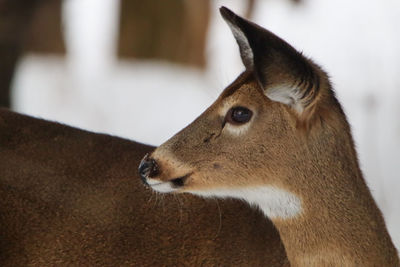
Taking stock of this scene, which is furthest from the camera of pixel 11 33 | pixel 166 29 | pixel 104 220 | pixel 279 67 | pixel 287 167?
pixel 166 29

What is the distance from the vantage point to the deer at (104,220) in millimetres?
5117

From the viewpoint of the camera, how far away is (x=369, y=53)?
11836mm

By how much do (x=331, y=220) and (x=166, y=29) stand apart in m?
8.86

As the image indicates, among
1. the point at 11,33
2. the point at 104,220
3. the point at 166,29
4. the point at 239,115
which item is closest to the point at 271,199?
the point at 239,115

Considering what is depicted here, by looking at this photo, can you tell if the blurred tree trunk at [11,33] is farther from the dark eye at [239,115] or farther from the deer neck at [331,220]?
the deer neck at [331,220]

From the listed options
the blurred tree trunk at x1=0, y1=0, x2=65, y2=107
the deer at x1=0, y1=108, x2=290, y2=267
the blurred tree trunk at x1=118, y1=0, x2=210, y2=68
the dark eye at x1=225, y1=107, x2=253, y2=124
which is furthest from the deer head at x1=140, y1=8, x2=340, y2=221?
the blurred tree trunk at x1=118, y1=0, x2=210, y2=68

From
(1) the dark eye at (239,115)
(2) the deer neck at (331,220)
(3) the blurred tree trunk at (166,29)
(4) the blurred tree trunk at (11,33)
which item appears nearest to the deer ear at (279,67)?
(1) the dark eye at (239,115)

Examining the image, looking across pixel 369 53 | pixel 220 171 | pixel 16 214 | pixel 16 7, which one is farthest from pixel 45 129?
pixel 369 53

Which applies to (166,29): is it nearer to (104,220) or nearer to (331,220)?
(104,220)

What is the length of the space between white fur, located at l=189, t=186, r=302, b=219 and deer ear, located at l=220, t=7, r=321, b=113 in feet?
1.23

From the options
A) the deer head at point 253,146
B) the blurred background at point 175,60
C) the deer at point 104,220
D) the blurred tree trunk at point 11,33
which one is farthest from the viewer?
the blurred background at point 175,60

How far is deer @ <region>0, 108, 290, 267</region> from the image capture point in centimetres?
512

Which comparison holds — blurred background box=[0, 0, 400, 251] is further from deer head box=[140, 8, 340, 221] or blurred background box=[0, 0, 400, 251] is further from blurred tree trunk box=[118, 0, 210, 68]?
deer head box=[140, 8, 340, 221]

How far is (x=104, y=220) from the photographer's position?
520 centimetres
